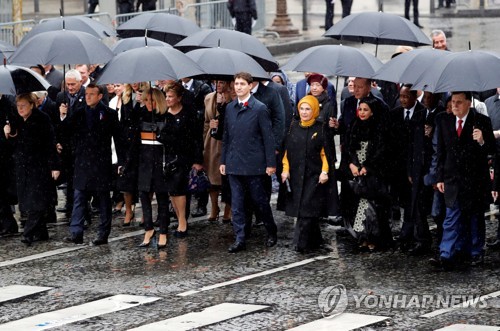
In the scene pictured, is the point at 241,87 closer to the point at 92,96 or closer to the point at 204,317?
the point at 92,96

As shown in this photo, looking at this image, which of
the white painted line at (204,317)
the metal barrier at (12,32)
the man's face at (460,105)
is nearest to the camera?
the white painted line at (204,317)

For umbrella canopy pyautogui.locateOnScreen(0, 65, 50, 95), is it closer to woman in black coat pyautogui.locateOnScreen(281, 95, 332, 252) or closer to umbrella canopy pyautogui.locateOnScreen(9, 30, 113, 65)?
umbrella canopy pyautogui.locateOnScreen(9, 30, 113, 65)

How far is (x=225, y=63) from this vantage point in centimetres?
1467

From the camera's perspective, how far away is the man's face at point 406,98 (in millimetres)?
14047

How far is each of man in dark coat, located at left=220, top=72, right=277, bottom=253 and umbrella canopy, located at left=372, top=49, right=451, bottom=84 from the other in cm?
129

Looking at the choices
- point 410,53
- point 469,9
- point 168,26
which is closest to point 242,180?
point 410,53

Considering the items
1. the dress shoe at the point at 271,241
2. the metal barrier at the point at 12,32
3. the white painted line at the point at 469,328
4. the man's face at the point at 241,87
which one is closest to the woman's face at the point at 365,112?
the man's face at the point at 241,87

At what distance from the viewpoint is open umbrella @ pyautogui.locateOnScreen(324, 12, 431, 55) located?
15609mm

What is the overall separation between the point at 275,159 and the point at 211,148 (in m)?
1.44

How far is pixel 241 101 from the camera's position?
46.7ft

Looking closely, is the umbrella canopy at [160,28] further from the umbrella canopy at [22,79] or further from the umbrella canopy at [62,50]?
the umbrella canopy at [22,79]

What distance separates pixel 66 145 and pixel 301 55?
9.58ft

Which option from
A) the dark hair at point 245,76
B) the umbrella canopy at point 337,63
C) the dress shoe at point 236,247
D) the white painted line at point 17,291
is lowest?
the white painted line at point 17,291

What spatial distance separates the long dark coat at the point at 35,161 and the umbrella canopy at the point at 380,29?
3453 millimetres
